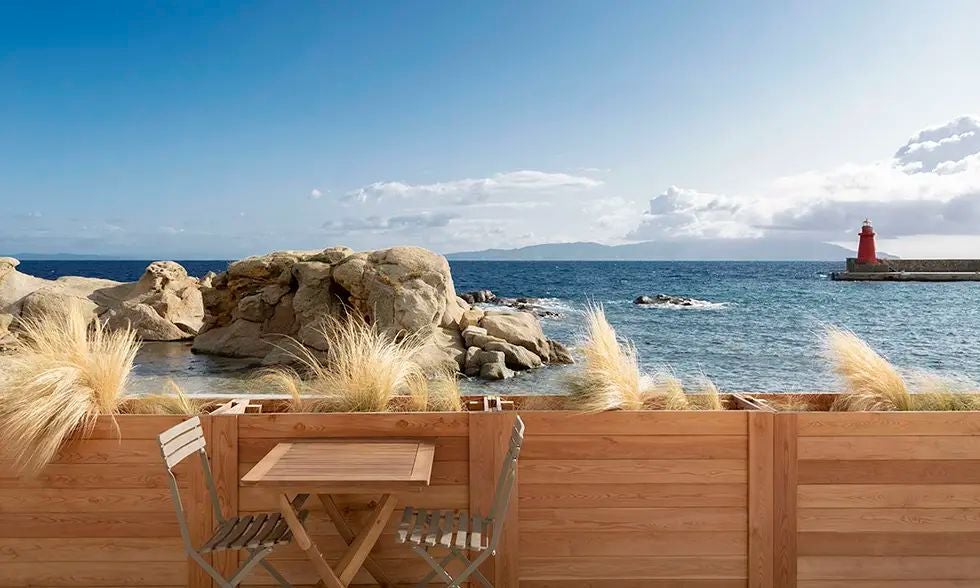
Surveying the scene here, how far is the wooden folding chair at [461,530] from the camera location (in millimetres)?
2268

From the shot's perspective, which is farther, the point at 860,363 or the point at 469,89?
the point at 469,89

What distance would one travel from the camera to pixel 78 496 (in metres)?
2.72

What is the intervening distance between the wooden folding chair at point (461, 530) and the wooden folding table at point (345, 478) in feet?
0.49

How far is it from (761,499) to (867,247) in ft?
160

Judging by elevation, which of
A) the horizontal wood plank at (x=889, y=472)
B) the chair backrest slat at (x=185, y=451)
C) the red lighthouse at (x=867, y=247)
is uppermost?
the red lighthouse at (x=867, y=247)

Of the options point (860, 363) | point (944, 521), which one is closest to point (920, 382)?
point (860, 363)

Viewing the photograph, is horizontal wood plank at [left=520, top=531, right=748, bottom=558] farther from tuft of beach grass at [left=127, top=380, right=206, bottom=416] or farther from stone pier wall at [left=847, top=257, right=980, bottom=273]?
stone pier wall at [left=847, top=257, right=980, bottom=273]

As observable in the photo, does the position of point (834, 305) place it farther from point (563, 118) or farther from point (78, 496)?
point (78, 496)

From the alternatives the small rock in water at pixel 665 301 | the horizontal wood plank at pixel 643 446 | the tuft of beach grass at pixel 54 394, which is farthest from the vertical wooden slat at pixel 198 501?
the small rock in water at pixel 665 301

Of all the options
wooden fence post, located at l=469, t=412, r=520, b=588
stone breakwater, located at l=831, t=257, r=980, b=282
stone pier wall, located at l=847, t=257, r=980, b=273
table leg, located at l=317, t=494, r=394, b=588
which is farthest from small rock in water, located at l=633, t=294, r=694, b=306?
table leg, located at l=317, t=494, r=394, b=588

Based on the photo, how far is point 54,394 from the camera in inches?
103

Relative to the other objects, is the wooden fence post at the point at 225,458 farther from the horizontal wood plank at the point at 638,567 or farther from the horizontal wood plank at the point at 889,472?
the horizontal wood plank at the point at 889,472

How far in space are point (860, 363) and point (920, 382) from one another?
0.34 m

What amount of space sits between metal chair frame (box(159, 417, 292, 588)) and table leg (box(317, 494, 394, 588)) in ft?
0.91
